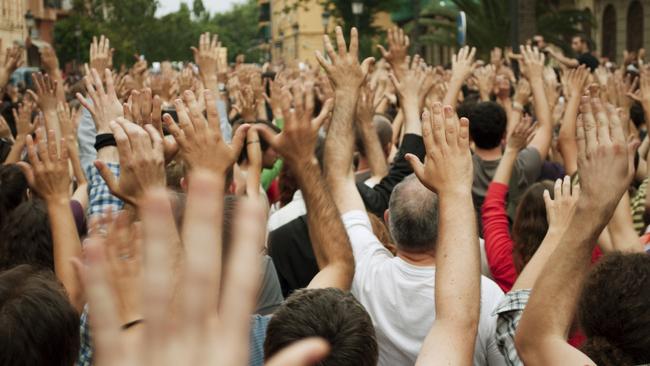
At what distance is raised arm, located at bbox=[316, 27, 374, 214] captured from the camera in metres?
4.43

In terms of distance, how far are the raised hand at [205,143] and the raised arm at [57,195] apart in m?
1.16

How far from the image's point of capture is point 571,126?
7090 millimetres

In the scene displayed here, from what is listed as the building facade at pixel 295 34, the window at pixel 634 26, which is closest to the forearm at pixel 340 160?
the window at pixel 634 26

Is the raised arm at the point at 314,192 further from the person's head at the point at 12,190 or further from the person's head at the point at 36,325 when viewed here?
the person's head at the point at 12,190

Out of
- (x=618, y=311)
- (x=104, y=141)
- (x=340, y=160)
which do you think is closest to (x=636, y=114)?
(x=340, y=160)

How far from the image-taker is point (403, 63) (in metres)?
7.22

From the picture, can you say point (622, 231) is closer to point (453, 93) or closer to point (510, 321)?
point (510, 321)

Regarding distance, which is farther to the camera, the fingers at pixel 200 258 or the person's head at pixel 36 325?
the person's head at pixel 36 325

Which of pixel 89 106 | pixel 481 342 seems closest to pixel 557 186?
pixel 481 342

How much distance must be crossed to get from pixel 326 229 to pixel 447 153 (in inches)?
26.0

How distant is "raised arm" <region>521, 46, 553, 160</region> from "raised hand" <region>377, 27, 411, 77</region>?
94 cm

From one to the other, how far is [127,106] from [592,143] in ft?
6.94

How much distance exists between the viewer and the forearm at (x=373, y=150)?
6.45 m

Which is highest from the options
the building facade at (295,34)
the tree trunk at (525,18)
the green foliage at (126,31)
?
the tree trunk at (525,18)
